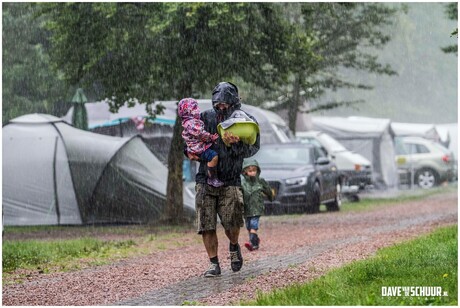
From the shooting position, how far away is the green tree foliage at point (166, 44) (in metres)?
17.7

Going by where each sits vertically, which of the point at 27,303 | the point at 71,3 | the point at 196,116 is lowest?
the point at 27,303

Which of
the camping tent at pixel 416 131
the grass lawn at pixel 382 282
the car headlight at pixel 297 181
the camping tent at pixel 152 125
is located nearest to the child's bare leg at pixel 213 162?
the grass lawn at pixel 382 282

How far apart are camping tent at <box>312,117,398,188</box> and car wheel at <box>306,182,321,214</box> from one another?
1293 centimetres

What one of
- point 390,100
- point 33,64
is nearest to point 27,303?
point 33,64

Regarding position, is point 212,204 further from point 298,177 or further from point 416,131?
point 416,131

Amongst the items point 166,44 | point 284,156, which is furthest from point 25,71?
point 166,44

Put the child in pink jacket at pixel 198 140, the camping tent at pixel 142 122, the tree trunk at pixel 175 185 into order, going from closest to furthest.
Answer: the child in pink jacket at pixel 198 140 < the tree trunk at pixel 175 185 < the camping tent at pixel 142 122

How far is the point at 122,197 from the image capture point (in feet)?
67.8

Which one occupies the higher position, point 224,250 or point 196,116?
point 196,116

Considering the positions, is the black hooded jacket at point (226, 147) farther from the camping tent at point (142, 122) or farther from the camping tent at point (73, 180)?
the camping tent at point (142, 122)

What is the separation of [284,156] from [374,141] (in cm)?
1278

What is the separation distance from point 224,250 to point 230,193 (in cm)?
393

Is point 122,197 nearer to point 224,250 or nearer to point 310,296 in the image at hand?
point 224,250

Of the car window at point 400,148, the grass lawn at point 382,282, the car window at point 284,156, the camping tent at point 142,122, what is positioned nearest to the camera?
the grass lawn at point 382,282
